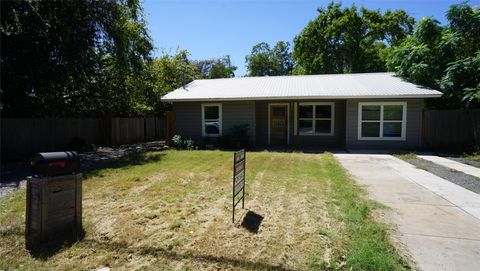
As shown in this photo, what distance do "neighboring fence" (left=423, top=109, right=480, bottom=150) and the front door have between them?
5948mm

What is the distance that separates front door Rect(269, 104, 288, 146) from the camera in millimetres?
15094

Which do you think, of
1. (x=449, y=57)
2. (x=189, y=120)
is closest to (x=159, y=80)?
(x=189, y=120)

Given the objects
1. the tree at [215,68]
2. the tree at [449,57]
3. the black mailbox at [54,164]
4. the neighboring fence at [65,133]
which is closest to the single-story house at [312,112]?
the tree at [449,57]

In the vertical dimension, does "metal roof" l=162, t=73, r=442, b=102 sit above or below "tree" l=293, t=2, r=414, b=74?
below

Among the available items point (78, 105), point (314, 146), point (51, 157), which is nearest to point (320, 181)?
point (51, 157)

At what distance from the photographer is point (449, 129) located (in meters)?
13.0

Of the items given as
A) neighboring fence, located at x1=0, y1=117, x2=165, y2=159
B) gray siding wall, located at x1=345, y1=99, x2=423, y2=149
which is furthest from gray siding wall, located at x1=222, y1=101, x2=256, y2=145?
neighboring fence, located at x1=0, y1=117, x2=165, y2=159

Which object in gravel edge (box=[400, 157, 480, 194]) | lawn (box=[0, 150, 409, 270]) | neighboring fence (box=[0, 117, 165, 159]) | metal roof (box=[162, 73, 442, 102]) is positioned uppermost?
metal roof (box=[162, 73, 442, 102])

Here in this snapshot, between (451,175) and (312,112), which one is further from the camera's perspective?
(312,112)

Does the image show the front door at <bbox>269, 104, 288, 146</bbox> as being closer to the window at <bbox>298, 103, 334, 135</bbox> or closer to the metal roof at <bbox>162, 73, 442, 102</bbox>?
the window at <bbox>298, 103, 334, 135</bbox>

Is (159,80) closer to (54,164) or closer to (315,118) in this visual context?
(315,118)

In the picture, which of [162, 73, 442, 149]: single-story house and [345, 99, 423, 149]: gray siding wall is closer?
[345, 99, 423, 149]: gray siding wall

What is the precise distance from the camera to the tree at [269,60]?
48.4 metres

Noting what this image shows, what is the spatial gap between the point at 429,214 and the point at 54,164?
216 inches
